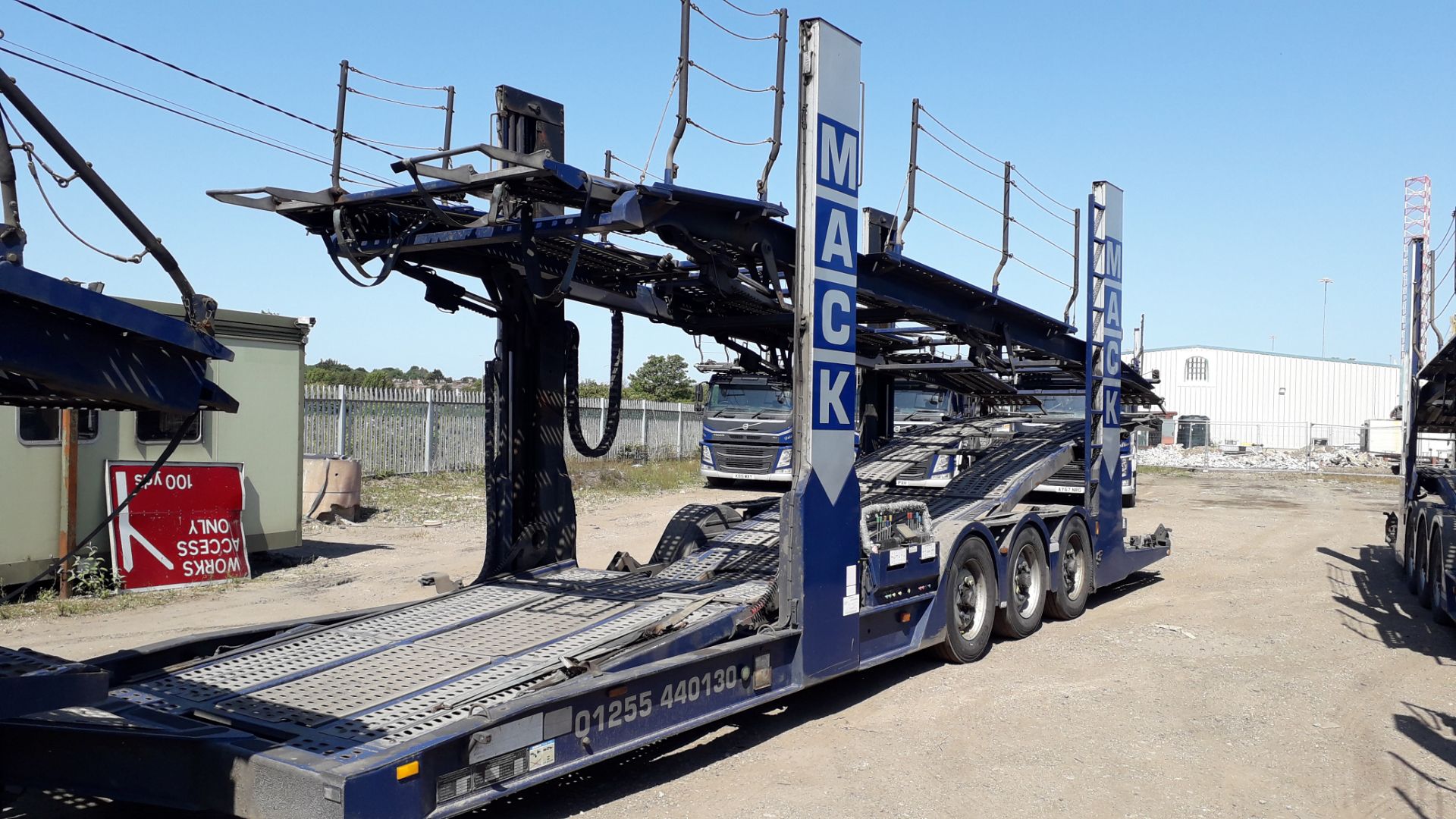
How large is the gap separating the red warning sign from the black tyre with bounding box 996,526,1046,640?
28.6ft

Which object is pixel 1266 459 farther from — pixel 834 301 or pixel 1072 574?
pixel 834 301

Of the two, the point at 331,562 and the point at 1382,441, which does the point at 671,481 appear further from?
the point at 1382,441

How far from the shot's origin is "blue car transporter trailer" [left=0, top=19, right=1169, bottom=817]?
14.5 ft

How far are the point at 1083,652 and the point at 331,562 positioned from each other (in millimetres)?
9513

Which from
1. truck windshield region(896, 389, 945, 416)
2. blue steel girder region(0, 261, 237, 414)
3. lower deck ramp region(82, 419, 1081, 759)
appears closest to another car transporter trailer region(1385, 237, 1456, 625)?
lower deck ramp region(82, 419, 1081, 759)

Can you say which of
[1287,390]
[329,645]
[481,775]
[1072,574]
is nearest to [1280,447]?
[1287,390]

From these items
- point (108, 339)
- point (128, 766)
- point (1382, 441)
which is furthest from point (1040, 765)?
point (1382, 441)

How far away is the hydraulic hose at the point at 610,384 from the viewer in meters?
7.85

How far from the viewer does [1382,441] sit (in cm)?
4862

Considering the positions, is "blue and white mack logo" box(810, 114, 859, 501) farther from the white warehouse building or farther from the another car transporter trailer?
the white warehouse building

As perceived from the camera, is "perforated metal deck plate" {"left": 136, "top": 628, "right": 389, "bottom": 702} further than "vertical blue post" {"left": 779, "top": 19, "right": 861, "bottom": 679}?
No

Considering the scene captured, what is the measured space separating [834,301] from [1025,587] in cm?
422

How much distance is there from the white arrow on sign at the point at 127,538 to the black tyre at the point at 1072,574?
30.7 ft

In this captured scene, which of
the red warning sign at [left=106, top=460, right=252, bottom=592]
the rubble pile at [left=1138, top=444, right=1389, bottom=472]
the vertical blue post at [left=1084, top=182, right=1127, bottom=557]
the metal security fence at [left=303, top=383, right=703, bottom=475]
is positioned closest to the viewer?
the vertical blue post at [left=1084, top=182, right=1127, bottom=557]
